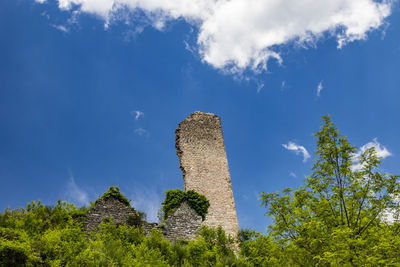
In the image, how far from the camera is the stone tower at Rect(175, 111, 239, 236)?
19141mm

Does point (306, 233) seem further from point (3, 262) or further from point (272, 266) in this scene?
point (3, 262)

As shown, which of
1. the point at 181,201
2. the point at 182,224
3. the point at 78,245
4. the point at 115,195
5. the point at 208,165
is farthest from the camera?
the point at 208,165

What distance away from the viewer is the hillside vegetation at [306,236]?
7539 millimetres

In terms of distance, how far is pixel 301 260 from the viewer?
8.91m

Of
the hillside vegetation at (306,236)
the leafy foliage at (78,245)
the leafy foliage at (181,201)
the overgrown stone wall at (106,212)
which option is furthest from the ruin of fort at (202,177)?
the hillside vegetation at (306,236)

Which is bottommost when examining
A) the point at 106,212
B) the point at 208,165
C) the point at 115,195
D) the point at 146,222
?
the point at 146,222

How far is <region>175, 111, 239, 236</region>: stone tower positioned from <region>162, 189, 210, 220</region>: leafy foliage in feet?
8.35

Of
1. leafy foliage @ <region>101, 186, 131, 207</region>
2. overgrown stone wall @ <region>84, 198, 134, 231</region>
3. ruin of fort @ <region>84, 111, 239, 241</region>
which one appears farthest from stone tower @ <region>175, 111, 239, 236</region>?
overgrown stone wall @ <region>84, 198, 134, 231</region>

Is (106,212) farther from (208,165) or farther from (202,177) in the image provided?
(208,165)

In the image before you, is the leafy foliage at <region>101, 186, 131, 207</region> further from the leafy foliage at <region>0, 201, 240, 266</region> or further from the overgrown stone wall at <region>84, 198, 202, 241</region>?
the leafy foliage at <region>0, 201, 240, 266</region>

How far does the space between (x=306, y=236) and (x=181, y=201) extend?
788 centimetres

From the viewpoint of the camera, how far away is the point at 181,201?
16.1 m

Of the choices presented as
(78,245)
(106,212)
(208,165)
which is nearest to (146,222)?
(106,212)

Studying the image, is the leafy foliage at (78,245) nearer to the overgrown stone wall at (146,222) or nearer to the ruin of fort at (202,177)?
the overgrown stone wall at (146,222)
